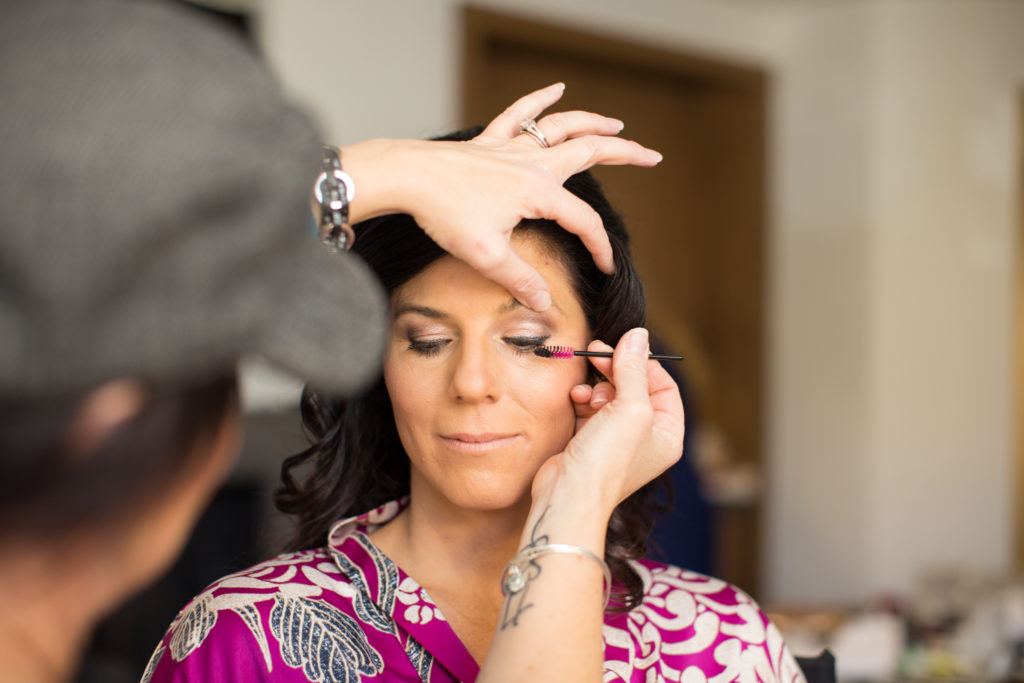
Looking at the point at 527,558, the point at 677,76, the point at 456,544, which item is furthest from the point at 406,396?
the point at 677,76

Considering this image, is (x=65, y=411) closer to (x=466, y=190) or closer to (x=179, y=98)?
(x=179, y=98)

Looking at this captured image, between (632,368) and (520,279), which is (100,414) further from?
(632,368)

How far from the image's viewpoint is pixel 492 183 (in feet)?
3.07

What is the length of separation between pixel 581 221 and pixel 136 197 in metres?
0.62

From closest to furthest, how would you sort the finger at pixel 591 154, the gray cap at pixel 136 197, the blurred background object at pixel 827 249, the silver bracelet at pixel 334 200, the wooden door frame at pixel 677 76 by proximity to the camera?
the gray cap at pixel 136 197 < the silver bracelet at pixel 334 200 < the finger at pixel 591 154 < the wooden door frame at pixel 677 76 < the blurred background object at pixel 827 249

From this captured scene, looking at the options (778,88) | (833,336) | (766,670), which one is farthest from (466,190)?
(778,88)

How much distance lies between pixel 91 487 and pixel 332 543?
684 mm

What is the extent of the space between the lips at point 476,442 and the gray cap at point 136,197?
56 cm

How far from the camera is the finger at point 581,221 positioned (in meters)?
1.00

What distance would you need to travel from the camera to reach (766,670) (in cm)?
121

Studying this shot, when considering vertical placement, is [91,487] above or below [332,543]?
above

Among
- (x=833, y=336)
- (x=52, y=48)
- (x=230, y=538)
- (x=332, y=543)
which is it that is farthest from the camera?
(x=833, y=336)

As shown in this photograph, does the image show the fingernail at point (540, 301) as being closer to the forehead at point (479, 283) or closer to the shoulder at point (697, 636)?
the forehead at point (479, 283)

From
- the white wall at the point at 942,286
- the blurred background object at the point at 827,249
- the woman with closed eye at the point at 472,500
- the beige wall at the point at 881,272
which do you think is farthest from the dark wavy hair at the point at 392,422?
the white wall at the point at 942,286
